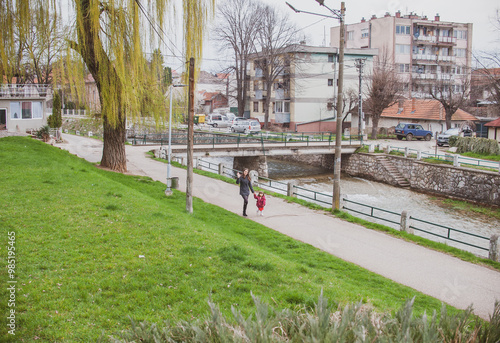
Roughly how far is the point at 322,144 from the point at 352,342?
1404 inches

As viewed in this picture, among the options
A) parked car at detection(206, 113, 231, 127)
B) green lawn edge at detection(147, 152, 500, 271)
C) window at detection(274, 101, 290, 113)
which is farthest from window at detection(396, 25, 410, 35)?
green lawn edge at detection(147, 152, 500, 271)

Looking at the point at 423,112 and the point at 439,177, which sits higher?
the point at 423,112

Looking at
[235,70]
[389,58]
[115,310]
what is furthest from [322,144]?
[115,310]

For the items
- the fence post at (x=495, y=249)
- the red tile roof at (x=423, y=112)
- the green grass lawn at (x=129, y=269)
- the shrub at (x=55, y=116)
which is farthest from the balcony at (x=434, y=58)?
the green grass lawn at (x=129, y=269)

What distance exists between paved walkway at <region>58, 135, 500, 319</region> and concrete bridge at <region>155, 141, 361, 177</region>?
43.2 feet

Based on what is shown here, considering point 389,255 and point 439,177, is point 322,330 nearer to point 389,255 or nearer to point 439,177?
point 389,255

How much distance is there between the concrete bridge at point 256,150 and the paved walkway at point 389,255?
13.2 metres

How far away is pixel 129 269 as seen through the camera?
7617mm

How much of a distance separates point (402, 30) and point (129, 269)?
2698 inches

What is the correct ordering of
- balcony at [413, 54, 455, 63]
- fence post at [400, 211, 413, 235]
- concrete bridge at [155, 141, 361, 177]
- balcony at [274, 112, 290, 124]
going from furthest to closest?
balcony at [413, 54, 455, 63] < balcony at [274, 112, 290, 124] < concrete bridge at [155, 141, 361, 177] < fence post at [400, 211, 413, 235]

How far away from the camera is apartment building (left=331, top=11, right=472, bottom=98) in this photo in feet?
219

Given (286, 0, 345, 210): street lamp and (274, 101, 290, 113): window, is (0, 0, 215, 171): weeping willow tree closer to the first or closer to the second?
(286, 0, 345, 210): street lamp

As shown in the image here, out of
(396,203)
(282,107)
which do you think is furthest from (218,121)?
(396,203)

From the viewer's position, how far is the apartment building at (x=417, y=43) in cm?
6688
